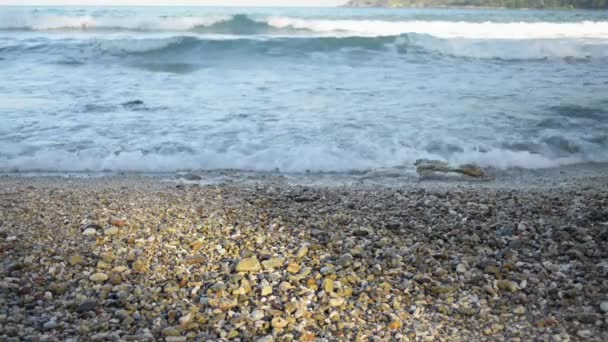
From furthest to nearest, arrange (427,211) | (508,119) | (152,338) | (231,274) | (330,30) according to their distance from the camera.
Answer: (330,30), (508,119), (427,211), (231,274), (152,338)

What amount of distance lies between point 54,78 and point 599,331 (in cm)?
1080

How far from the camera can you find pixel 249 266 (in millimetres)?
2865

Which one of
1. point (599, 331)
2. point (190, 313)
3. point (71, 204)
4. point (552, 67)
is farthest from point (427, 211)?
point (552, 67)

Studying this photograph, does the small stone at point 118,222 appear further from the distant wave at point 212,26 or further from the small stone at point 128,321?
the distant wave at point 212,26

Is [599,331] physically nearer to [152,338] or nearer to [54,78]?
[152,338]

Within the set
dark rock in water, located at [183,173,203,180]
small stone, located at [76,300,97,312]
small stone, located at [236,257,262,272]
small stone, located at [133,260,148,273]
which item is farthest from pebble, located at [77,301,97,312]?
dark rock in water, located at [183,173,203,180]

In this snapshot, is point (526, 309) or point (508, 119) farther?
point (508, 119)

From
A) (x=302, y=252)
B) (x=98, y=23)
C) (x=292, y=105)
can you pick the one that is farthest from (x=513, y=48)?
(x=98, y=23)

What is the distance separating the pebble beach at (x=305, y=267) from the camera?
235 centimetres

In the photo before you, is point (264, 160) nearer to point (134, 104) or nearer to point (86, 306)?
point (134, 104)

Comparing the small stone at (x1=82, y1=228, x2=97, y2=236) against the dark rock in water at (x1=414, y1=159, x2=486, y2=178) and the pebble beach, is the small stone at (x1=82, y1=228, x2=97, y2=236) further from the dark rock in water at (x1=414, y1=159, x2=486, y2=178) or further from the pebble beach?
the dark rock in water at (x1=414, y1=159, x2=486, y2=178)

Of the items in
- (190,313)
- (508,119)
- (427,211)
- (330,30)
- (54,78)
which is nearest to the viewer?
(190,313)

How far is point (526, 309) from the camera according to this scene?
2492 mm

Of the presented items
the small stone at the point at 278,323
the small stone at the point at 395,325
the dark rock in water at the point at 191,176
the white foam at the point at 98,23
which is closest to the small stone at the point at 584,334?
the small stone at the point at 395,325
